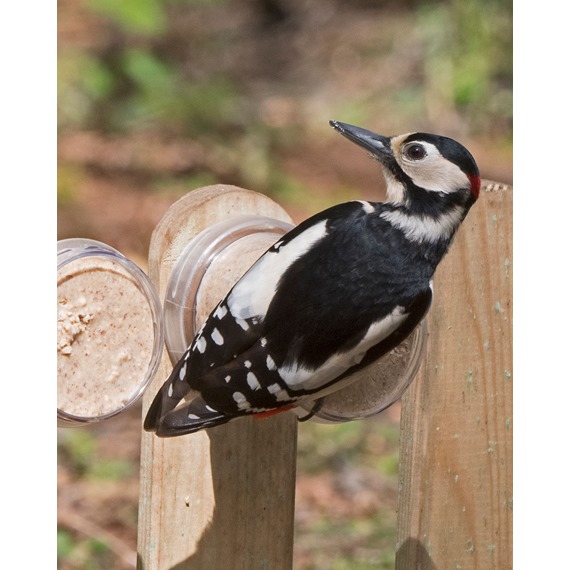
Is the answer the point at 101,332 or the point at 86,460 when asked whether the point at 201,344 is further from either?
the point at 86,460

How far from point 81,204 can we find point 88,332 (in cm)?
200

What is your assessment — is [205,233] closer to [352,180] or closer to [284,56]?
[352,180]

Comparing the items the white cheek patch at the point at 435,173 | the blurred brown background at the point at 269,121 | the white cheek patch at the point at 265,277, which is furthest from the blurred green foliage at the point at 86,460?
the white cheek patch at the point at 435,173

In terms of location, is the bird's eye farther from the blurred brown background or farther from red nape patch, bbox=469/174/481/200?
the blurred brown background

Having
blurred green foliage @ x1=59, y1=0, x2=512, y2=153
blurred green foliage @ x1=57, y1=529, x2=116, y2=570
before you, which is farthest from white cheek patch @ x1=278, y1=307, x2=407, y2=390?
blurred green foliage @ x1=59, y1=0, x2=512, y2=153

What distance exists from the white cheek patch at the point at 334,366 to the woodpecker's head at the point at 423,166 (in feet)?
0.69

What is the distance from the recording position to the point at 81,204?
3.21m

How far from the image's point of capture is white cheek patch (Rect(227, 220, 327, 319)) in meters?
1.30

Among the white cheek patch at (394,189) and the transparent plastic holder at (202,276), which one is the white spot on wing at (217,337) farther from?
the white cheek patch at (394,189)

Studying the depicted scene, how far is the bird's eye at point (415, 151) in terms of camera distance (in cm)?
136

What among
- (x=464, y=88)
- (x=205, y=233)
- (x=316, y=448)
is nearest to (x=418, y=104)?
(x=464, y=88)

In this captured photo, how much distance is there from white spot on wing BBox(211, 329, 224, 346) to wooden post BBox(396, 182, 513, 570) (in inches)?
13.9

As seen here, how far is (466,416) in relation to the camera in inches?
60.3

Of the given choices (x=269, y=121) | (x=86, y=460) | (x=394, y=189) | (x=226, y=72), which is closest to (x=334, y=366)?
(x=394, y=189)
